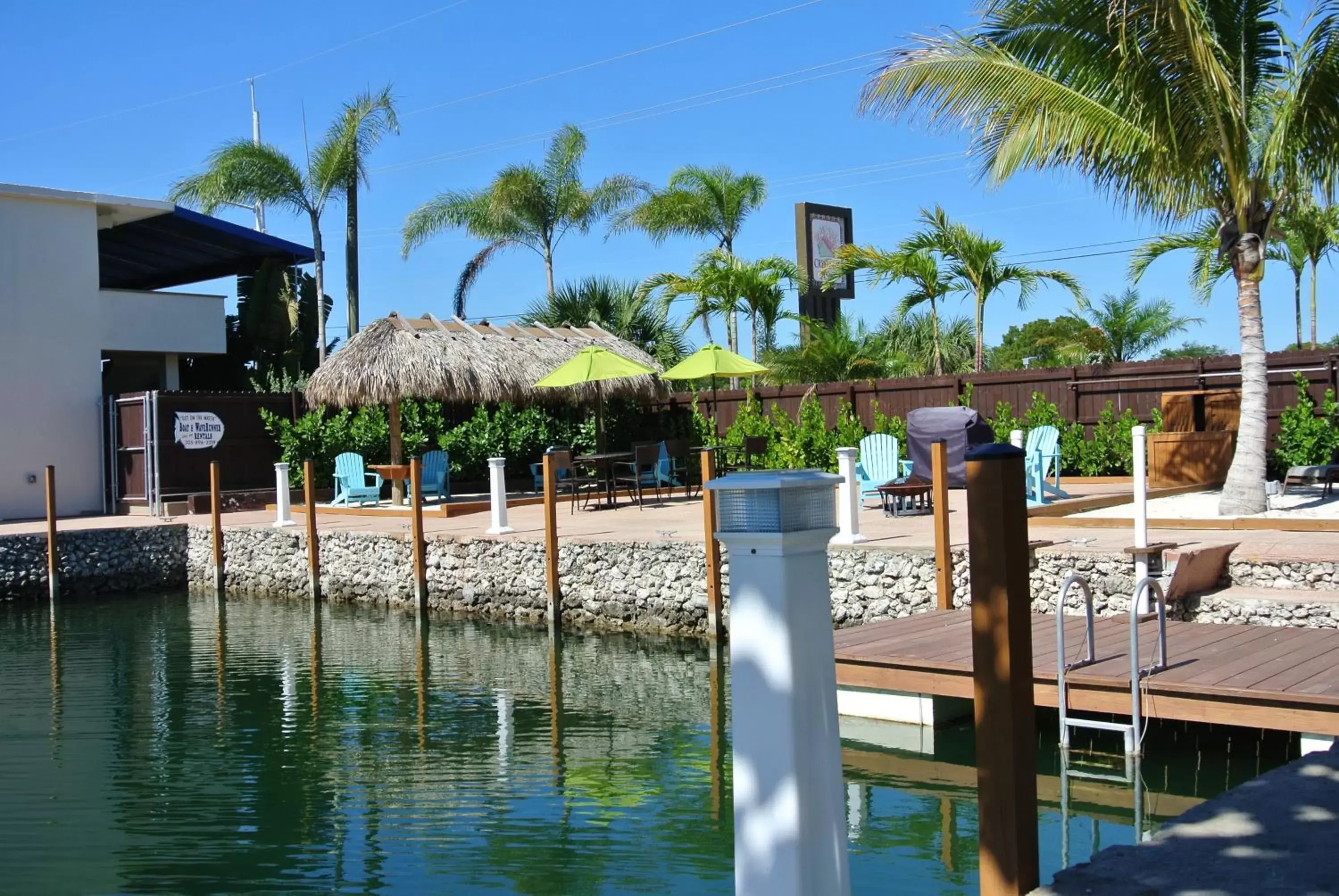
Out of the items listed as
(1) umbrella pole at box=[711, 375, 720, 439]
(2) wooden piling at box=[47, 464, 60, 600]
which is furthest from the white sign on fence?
(1) umbrella pole at box=[711, 375, 720, 439]

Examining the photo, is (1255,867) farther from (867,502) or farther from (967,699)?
(867,502)

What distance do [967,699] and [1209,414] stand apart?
32.4 ft

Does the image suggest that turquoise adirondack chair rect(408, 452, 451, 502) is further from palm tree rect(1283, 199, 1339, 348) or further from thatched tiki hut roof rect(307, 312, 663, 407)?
palm tree rect(1283, 199, 1339, 348)

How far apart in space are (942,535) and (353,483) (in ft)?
44.2

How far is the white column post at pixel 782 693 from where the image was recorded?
2807 mm

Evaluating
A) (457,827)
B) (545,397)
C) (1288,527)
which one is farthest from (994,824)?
(545,397)

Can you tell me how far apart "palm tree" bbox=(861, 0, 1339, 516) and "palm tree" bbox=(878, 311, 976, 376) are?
13751 millimetres

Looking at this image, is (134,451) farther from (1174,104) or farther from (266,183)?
(1174,104)

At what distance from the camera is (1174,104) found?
1260 centimetres

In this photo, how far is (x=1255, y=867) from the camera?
3.54 m

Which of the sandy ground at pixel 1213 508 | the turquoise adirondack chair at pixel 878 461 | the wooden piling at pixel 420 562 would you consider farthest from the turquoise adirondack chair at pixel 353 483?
the sandy ground at pixel 1213 508

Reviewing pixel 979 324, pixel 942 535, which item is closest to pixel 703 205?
pixel 979 324

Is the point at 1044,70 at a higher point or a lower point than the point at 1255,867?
higher

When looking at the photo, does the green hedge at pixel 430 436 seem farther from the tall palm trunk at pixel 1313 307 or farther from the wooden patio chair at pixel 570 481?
the tall palm trunk at pixel 1313 307
